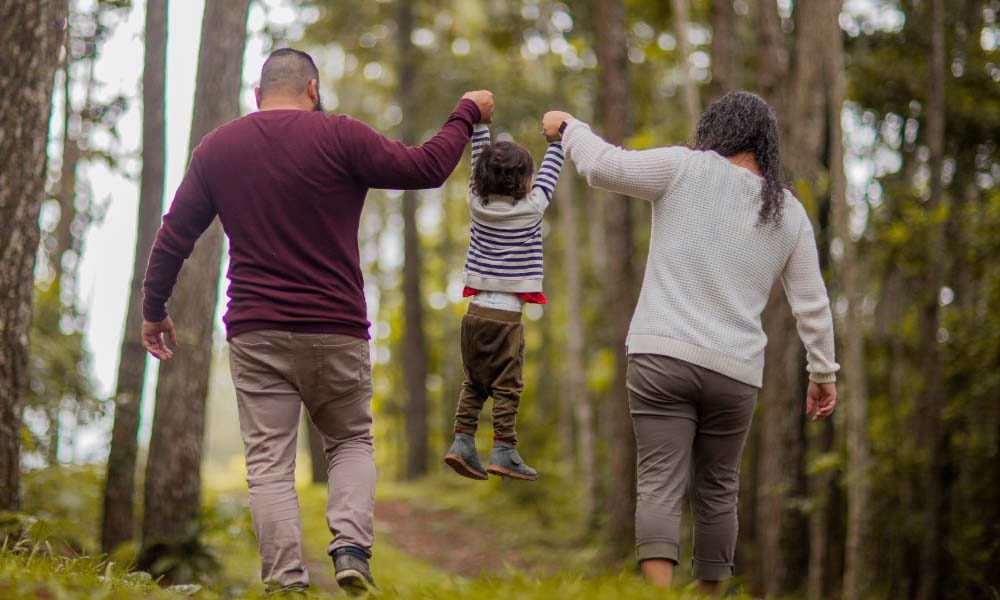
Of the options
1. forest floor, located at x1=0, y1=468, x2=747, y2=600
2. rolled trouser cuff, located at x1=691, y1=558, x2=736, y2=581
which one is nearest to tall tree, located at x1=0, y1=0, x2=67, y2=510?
forest floor, located at x1=0, y1=468, x2=747, y2=600

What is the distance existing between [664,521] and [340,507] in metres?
1.45

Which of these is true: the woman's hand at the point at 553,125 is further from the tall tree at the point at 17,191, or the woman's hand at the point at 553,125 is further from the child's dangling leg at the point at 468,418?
the tall tree at the point at 17,191

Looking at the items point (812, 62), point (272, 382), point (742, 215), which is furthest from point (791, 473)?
point (272, 382)

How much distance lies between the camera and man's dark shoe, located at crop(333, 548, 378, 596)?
4168mm

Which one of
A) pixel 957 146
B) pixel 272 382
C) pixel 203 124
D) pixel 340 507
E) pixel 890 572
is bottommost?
pixel 890 572

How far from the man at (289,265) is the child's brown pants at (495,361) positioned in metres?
0.55

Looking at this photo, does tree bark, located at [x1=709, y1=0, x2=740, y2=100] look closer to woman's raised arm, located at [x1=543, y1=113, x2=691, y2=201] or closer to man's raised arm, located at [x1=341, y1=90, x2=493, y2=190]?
woman's raised arm, located at [x1=543, y1=113, x2=691, y2=201]

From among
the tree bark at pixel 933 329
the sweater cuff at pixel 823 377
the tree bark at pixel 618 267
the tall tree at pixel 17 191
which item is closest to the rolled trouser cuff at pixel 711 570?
the sweater cuff at pixel 823 377

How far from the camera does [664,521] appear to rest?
4348 mm

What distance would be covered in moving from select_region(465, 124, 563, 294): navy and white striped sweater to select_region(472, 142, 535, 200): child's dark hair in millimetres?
39

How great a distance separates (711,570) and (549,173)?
2.04m

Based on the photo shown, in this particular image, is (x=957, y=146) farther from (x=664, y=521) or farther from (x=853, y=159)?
(x=664, y=521)

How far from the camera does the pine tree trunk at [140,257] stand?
801 centimetres

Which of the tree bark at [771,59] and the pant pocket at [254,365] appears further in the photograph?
the tree bark at [771,59]
